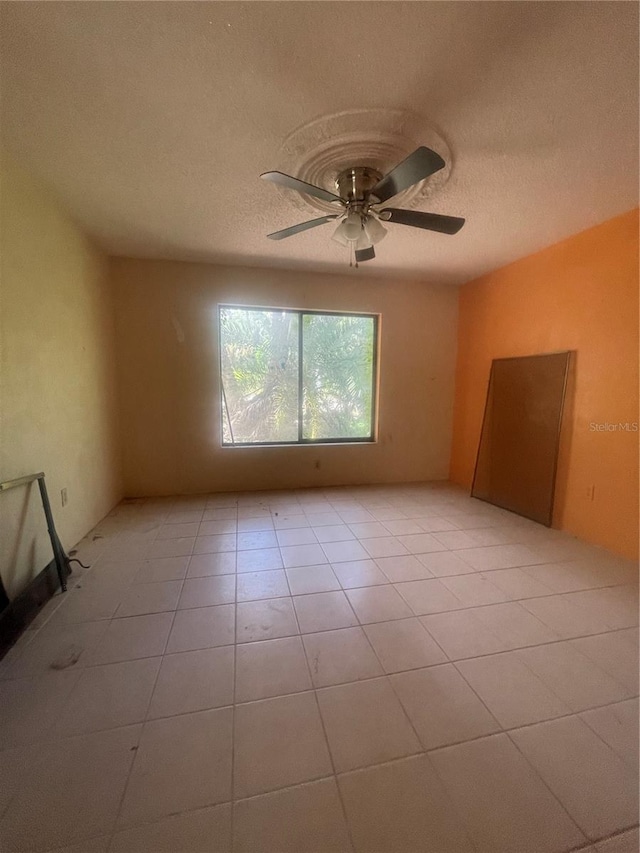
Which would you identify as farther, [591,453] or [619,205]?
[591,453]

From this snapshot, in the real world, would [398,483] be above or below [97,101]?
below

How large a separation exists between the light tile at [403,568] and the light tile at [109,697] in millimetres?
1428

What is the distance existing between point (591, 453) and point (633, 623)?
136 centimetres

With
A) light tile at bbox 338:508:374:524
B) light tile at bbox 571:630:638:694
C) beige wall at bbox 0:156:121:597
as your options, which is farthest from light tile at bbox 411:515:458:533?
beige wall at bbox 0:156:121:597

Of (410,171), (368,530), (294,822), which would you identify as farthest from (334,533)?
(410,171)

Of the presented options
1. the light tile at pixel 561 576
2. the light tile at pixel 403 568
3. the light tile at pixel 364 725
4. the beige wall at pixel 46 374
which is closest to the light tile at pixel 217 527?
the beige wall at pixel 46 374

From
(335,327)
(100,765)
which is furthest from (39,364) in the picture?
(335,327)

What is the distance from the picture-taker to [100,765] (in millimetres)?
1077

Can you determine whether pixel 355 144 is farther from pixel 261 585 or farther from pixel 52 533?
pixel 52 533

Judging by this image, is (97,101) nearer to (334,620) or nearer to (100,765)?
(100,765)

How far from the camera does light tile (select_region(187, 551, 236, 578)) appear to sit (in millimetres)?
2221

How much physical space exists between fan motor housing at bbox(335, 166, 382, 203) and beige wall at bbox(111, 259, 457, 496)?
1946mm

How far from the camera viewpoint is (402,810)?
0.96 meters

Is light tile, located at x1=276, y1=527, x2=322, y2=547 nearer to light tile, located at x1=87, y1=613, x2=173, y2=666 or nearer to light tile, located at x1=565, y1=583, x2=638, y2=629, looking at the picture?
light tile, located at x1=87, y1=613, x2=173, y2=666
